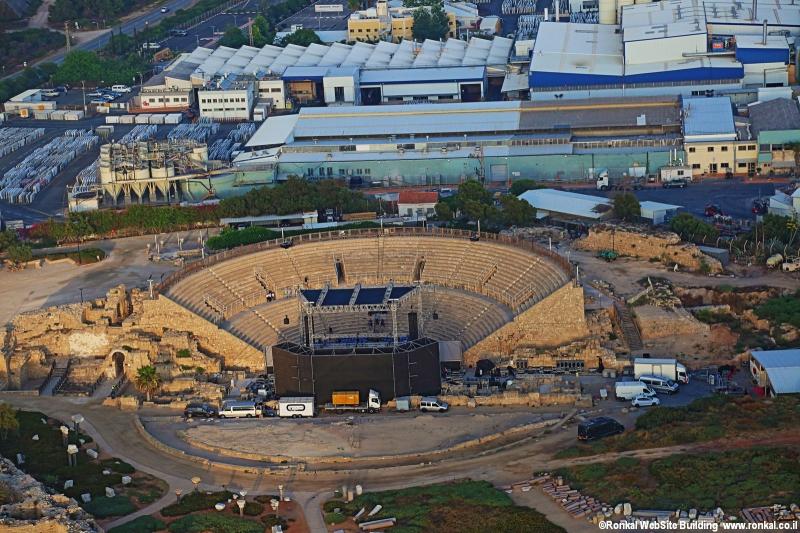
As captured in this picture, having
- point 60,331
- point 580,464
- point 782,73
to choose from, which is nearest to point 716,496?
point 580,464

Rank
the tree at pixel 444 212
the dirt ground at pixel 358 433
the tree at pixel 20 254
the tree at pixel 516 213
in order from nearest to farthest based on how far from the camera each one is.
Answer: the dirt ground at pixel 358 433 → the tree at pixel 516 213 → the tree at pixel 20 254 → the tree at pixel 444 212

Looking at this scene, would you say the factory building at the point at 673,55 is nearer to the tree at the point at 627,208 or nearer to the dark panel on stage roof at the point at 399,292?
the tree at the point at 627,208

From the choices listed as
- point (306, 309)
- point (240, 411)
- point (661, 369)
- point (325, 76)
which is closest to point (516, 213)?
point (306, 309)

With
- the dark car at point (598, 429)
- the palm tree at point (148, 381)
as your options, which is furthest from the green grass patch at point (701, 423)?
the palm tree at point (148, 381)

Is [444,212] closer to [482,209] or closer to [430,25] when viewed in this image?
[482,209]

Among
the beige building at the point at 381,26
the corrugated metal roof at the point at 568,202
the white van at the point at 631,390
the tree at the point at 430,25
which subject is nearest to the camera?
the white van at the point at 631,390

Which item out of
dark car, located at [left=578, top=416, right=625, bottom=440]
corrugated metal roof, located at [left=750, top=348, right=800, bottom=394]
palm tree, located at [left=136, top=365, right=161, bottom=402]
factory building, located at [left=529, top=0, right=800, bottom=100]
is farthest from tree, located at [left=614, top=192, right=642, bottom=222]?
factory building, located at [left=529, top=0, right=800, bottom=100]
